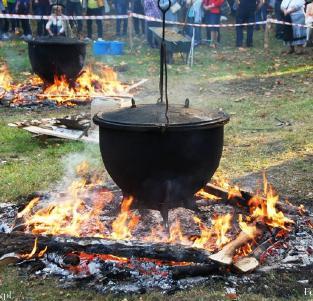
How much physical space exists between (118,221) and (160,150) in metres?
0.98

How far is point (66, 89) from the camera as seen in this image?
36.2 ft

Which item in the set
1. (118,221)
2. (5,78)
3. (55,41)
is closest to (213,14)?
(5,78)

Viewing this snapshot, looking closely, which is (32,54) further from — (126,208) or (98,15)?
(98,15)

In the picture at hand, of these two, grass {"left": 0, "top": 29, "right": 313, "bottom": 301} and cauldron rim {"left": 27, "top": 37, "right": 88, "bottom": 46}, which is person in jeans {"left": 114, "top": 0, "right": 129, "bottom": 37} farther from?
cauldron rim {"left": 27, "top": 37, "right": 88, "bottom": 46}

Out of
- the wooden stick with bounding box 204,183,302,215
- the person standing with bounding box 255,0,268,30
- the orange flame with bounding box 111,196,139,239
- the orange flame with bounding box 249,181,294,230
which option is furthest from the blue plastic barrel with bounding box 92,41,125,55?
the orange flame with bounding box 111,196,139,239

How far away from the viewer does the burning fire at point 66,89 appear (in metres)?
10.6

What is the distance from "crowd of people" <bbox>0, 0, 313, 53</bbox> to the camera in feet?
54.3

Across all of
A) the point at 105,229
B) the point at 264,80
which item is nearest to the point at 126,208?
the point at 105,229

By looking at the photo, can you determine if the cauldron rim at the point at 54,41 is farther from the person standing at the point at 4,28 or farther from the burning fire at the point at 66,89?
the person standing at the point at 4,28

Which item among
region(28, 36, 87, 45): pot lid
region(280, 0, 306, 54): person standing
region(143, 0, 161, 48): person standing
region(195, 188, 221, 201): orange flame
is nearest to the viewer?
region(195, 188, 221, 201): orange flame

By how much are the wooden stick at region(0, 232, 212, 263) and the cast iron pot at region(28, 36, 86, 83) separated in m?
6.48

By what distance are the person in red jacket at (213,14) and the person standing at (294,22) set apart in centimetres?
219

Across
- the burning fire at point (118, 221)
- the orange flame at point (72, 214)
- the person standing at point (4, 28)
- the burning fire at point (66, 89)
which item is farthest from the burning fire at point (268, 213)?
the person standing at point (4, 28)

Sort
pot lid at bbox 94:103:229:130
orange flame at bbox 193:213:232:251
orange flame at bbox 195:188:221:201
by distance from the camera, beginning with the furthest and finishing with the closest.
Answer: orange flame at bbox 195:188:221:201
orange flame at bbox 193:213:232:251
pot lid at bbox 94:103:229:130
